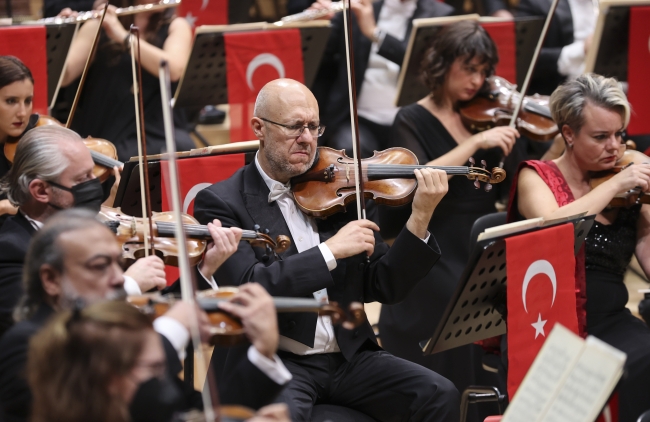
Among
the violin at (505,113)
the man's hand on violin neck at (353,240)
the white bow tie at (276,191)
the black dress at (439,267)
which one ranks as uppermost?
the violin at (505,113)

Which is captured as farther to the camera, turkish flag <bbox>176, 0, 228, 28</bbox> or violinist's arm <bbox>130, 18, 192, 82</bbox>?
turkish flag <bbox>176, 0, 228, 28</bbox>

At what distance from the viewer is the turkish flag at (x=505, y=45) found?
3996 millimetres

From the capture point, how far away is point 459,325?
2.36 metres

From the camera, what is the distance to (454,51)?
140 inches

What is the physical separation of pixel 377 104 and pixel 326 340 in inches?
84.3

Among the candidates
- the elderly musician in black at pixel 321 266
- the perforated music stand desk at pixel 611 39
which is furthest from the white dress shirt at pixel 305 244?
the perforated music stand desk at pixel 611 39

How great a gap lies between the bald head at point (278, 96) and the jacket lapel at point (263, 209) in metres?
0.20

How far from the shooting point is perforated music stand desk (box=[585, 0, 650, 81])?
3.62 metres

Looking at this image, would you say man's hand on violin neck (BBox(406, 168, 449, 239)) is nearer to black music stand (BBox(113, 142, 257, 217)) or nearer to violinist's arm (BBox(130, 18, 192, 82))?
black music stand (BBox(113, 142, 257, 217))

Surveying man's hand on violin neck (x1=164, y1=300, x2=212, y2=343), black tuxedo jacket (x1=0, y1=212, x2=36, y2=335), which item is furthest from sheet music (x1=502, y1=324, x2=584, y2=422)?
black tuxedo jacket (x1=0, y1=212, x2=36, y2=335)

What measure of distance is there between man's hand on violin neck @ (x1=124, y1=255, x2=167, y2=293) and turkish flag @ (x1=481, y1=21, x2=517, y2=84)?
2.32 m

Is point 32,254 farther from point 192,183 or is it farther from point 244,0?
point 244,0

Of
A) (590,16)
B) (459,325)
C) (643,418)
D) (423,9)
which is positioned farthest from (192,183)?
(590,16)

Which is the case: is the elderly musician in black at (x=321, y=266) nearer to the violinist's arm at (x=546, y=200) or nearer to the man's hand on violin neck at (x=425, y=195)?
the man's hand on violin neck at (x=425, y=195)
